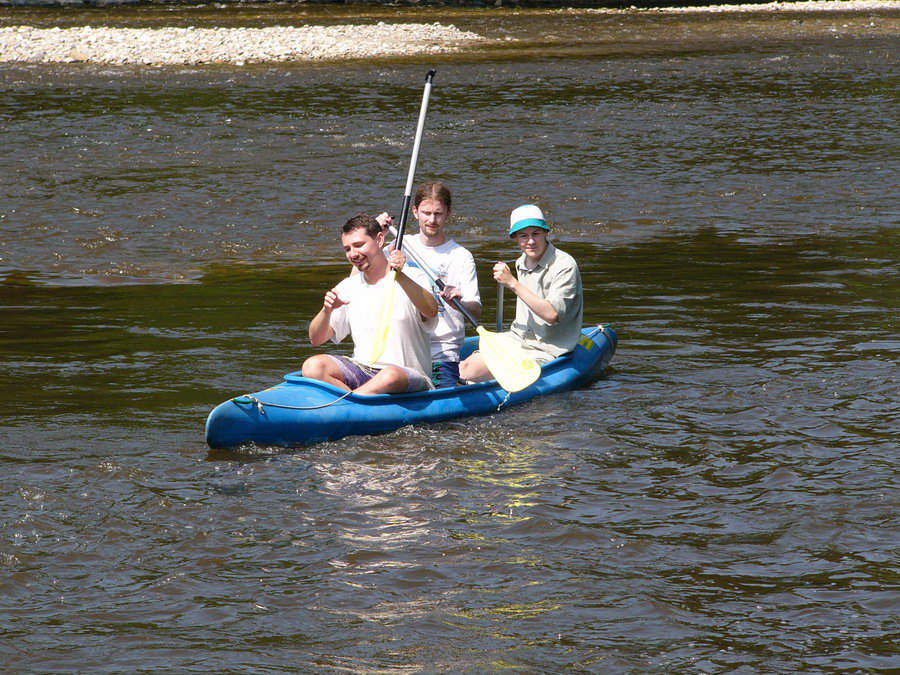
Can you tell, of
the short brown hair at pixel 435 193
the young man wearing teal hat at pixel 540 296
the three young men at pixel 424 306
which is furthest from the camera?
the young man wearing teal hat at pixel 540 296

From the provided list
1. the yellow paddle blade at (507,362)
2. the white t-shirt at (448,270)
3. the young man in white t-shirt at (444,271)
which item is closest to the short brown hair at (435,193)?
the young man in white t-shirt at (444,271)

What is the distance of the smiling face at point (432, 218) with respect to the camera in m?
6.87

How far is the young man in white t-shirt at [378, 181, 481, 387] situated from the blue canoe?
34cm

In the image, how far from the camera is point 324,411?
21.1ft

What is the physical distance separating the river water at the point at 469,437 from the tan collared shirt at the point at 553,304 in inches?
16.5

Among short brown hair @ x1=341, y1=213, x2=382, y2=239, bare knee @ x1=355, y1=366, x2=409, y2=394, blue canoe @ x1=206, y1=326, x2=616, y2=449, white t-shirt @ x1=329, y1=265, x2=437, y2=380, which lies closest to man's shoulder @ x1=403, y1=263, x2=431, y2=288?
white t-shirt @ x1=329, y1=265, x2=437, y2=380

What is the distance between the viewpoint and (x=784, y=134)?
17969 millimetres

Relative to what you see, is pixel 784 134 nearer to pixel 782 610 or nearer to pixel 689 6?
pixel 782 610

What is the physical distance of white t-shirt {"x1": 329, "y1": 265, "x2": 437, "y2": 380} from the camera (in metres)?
6.55

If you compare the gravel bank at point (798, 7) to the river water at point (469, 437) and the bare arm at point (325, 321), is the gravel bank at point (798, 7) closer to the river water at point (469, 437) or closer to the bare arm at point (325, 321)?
the river water at point (469, 437)

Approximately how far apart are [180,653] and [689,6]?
151 feet

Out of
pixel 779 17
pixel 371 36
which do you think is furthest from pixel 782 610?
pixel 779 17

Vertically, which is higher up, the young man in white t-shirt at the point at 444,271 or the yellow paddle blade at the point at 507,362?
the young man in white t-shirt at the point at 444,271

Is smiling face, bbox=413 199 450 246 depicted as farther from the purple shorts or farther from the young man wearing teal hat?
the purple shorts
